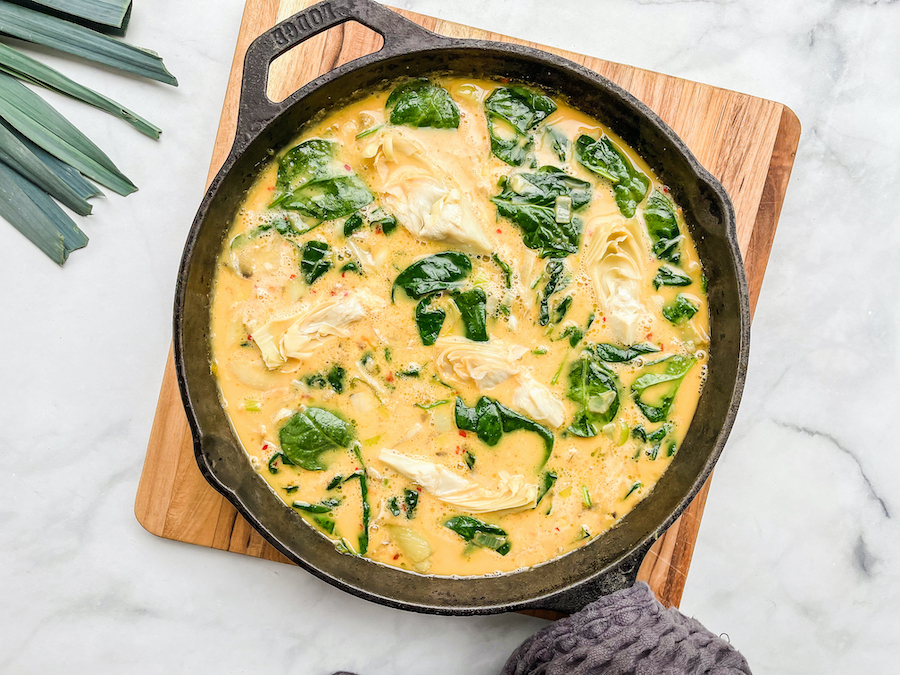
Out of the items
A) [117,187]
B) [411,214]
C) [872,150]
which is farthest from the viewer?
[872,150]

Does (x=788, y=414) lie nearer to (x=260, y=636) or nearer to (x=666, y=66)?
(x=666, y=66)

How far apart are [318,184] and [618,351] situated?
1197mm

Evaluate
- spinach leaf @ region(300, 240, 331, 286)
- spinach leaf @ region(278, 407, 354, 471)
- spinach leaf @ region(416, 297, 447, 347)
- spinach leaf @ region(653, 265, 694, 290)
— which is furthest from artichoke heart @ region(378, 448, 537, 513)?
spinach leaf @ region(653, 265, 694, 290)

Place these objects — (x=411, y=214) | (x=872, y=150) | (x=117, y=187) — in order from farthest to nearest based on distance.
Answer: (x=872, y=150) < (x=117, y=187) < (x=411, y=214)

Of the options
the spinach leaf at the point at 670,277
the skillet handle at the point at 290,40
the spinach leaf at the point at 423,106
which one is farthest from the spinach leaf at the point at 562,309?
the skillet handle at the point at 290,40

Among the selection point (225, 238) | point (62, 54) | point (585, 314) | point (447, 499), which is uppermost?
point (62, 54)

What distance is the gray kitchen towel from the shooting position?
2.20 m

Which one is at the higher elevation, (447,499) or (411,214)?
(411,214)

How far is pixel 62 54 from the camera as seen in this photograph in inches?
101

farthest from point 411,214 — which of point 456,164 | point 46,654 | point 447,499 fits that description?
point 46,654

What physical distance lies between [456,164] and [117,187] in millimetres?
1359

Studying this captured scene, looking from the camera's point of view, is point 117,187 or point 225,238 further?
point 117,187

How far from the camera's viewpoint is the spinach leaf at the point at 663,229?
2322 millimetres

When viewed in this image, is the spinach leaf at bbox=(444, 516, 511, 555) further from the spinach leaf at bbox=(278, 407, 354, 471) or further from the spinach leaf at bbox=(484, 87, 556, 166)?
the spinach leaf at bbox=(484, 87, 556, 166)
